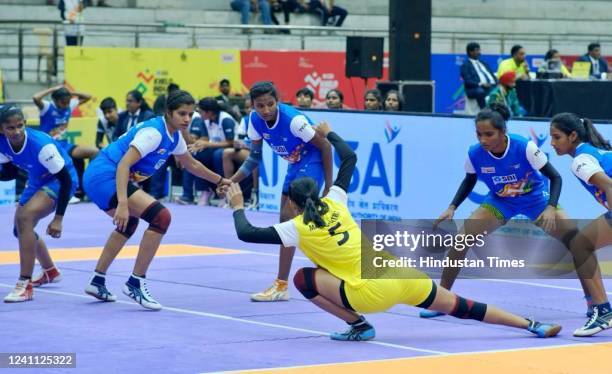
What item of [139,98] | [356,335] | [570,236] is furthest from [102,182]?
[139,98]

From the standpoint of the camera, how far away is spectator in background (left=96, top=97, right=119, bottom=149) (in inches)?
888

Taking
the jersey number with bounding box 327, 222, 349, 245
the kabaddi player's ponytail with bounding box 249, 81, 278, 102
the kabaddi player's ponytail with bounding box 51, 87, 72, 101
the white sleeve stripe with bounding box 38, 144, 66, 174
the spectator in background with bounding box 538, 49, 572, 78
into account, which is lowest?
the jersey number with bounding box 327, 222, 349, 245

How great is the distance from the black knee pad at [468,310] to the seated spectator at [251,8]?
915 inches

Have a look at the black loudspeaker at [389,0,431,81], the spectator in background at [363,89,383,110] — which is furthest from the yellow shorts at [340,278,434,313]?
the black loudspeaker at [389,0,431,81]

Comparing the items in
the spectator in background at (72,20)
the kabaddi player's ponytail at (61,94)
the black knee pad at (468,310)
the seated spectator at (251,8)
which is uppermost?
the seated spectator at (251,8)

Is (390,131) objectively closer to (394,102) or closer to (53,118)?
(394,102)

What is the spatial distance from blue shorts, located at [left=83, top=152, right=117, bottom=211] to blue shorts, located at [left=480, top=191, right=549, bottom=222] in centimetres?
324

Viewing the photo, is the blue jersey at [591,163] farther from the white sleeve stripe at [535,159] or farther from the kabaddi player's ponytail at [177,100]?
the kabaddi player's ponytail at [177,100]

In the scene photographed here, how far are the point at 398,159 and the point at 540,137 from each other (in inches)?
98.0

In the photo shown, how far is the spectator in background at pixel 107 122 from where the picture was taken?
2256cm

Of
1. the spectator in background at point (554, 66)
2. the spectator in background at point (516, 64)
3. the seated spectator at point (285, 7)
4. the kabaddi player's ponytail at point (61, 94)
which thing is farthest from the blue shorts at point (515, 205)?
the seated spectator at point (285, 7)

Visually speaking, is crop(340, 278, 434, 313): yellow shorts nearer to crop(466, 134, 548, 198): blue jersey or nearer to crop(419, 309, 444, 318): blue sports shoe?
crop(419, 309, 444, 318): blue sports shoe

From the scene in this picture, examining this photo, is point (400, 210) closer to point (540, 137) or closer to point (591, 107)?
point (540, 137)

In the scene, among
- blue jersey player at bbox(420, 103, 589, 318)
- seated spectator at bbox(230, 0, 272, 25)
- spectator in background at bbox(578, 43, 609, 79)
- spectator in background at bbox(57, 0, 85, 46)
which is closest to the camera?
blue jersey player at bbox(420, 103, 589, 318)
